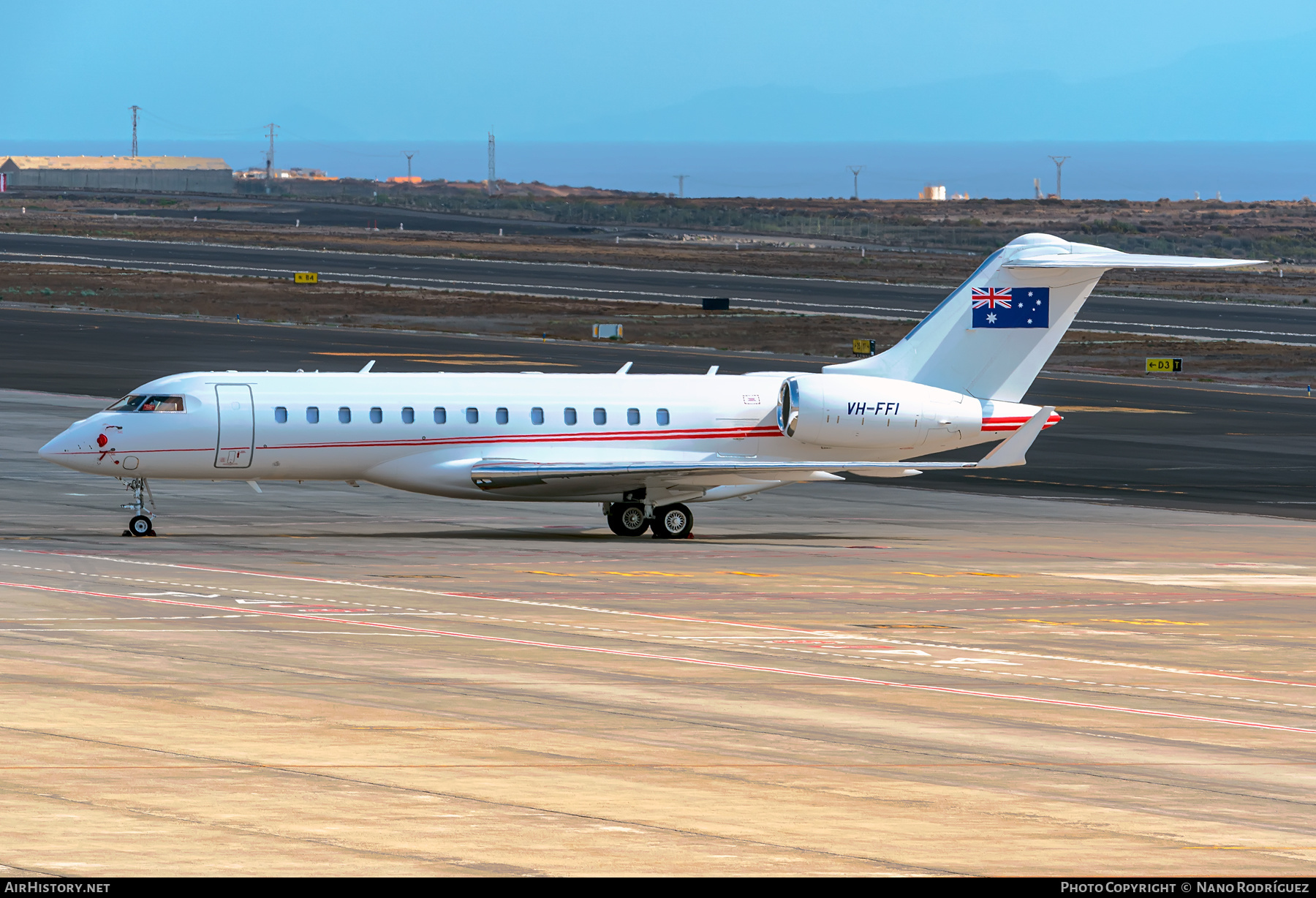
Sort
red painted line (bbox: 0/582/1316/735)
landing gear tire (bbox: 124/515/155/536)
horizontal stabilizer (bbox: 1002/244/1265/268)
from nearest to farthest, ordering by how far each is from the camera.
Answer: red painted line (bbox: 0/582/1316/735) < landing gear tire (bbox: 124/515/155/536) < horizontal stabilizer (bbox: 1002/244/1265/268)

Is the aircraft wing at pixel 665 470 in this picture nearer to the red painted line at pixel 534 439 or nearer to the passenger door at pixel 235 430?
the red painted line at pixel 534 439

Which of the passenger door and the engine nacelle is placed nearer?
the passenger door

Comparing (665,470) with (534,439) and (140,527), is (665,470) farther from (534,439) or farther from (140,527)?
(140,527)

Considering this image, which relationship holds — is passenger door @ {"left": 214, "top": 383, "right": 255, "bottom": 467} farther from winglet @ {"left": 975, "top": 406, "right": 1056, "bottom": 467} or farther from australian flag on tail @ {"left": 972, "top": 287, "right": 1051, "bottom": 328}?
australian flag on tail @ {"left": 972, "top": 287, "right": 1051, "bottom": 328}

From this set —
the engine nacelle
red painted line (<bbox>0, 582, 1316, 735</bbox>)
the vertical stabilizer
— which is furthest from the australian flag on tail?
red painted line (<bbox>0, 582, 1316, 735</bbox>)

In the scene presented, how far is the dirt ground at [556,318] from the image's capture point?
89812 millimetres

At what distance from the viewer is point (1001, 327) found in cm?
4150

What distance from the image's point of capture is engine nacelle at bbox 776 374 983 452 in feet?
131

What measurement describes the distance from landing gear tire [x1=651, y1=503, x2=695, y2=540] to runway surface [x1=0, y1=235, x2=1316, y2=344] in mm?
64489

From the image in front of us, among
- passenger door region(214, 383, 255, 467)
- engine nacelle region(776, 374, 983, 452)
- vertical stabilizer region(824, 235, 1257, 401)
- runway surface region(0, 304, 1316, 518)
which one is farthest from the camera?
runway surface region(0, 304, 1316, 518)

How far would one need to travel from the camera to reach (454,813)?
1672 centimetres

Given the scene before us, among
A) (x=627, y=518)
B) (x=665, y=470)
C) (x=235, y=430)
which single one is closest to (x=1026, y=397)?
(x=627, y=518)

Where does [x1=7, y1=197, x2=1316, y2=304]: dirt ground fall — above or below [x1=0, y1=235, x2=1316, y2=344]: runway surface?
above


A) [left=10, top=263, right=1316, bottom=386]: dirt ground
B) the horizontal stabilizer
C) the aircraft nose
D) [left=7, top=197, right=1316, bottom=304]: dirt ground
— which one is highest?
[left=7, top=197, right=1316, bottom=304]: dirt ground
